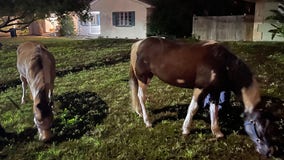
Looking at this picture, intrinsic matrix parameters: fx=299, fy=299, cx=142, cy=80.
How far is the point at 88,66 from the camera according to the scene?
26.3ft

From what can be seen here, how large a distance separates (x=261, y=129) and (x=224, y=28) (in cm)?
1081

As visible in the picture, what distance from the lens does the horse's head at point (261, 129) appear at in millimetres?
3037

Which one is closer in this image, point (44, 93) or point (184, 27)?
point (44, 93)

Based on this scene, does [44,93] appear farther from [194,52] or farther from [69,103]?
[194,52]

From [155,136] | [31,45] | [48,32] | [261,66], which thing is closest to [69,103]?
[31,45]

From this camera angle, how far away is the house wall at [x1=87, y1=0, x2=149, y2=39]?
16281 millimetres

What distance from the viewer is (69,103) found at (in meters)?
5.17

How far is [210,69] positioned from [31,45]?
10.4 feet

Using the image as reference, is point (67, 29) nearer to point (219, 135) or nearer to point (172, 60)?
point (172, 60)

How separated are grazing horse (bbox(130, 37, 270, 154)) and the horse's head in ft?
0.08

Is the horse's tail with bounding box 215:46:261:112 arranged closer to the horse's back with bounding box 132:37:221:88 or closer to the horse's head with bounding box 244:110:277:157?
the horse's head with bounding box 244:110:277:157

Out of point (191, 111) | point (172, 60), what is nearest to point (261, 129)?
point (191, 111)

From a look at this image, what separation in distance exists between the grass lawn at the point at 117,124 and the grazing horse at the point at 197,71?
23 centimetres

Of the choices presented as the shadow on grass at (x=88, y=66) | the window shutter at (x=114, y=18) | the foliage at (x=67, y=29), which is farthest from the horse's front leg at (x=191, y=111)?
the foliage at (x=67, y=29)
